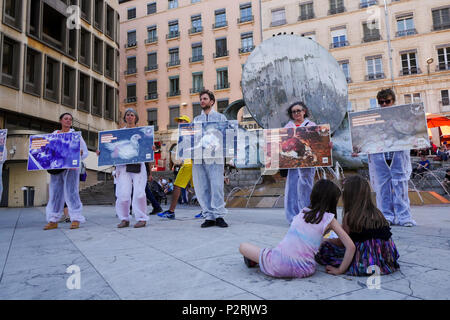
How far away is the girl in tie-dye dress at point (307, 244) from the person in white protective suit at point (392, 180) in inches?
109

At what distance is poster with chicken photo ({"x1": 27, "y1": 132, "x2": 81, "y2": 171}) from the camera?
4930mm

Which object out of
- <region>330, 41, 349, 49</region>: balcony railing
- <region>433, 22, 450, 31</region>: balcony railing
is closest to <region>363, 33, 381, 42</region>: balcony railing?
Result: <region>330, 41, 349, 49</region>: balcony railing

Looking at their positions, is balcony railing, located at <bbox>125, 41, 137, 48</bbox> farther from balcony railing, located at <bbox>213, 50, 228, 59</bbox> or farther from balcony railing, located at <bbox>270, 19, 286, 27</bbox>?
balcony railing, located at <bbox>270, 19, 286, 27</bbox>

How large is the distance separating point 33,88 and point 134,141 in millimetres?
16607

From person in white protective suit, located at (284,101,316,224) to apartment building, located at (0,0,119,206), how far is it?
1244cm

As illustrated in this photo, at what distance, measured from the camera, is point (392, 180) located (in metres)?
4.61

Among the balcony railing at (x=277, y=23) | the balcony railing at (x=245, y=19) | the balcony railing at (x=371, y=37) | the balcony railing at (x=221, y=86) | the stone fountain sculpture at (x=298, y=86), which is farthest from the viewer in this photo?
the balcony railing at (x=221, y=86)

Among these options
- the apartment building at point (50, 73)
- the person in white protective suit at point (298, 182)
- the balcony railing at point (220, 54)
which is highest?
the balcony railing at point (220, 54)

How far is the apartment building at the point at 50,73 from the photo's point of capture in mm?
16531

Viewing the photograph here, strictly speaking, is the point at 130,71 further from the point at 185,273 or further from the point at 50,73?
the point at 185,273

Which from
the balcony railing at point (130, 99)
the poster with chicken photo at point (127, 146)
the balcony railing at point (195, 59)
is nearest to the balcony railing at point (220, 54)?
the balcony railing at point (195, 59)

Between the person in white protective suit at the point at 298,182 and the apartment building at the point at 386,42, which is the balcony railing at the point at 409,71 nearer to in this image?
the apartment building at the point at 386,42
